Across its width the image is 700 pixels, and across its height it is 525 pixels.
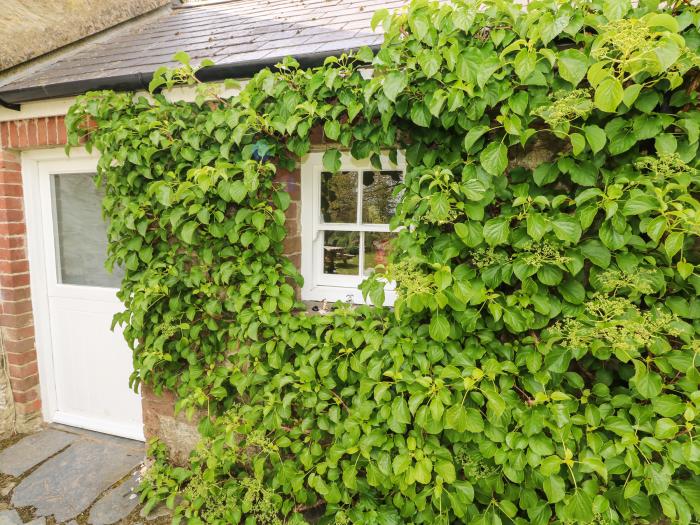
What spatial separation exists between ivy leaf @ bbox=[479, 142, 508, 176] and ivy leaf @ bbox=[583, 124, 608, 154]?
34 cm

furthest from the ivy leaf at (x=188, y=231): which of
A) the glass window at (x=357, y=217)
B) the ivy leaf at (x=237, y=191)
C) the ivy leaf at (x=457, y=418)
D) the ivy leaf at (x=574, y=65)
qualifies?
the ivy leaf at (x=574, y=65)

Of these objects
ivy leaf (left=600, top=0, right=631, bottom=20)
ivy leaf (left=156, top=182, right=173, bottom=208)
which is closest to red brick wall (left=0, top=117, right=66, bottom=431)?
ivy leaf (left=156, top=182, right=173, bottom=208)

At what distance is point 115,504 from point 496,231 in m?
A: 3.06

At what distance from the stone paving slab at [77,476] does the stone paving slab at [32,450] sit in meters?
0.09

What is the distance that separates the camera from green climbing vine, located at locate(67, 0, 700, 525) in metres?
1.61

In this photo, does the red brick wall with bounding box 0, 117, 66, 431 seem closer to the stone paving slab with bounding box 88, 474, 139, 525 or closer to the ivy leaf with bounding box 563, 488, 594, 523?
the stone paving slab with bounding box 88, 474, 139, 525

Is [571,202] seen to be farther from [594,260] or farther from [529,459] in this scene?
[529,459]

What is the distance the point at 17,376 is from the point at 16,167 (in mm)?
1798

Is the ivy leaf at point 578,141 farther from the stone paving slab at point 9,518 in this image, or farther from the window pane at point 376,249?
the stone paving slab at point 9,518

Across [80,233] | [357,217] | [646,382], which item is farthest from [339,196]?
[80,233]

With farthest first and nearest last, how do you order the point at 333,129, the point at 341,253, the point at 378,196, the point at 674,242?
the point at 341,253 → the point at 378,196 → the point at 333,129 → the point at 674,242

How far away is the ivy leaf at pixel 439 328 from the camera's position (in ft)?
6.12

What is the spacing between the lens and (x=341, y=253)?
102 inches

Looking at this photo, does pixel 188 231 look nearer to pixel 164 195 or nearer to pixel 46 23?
pixel 164 195
